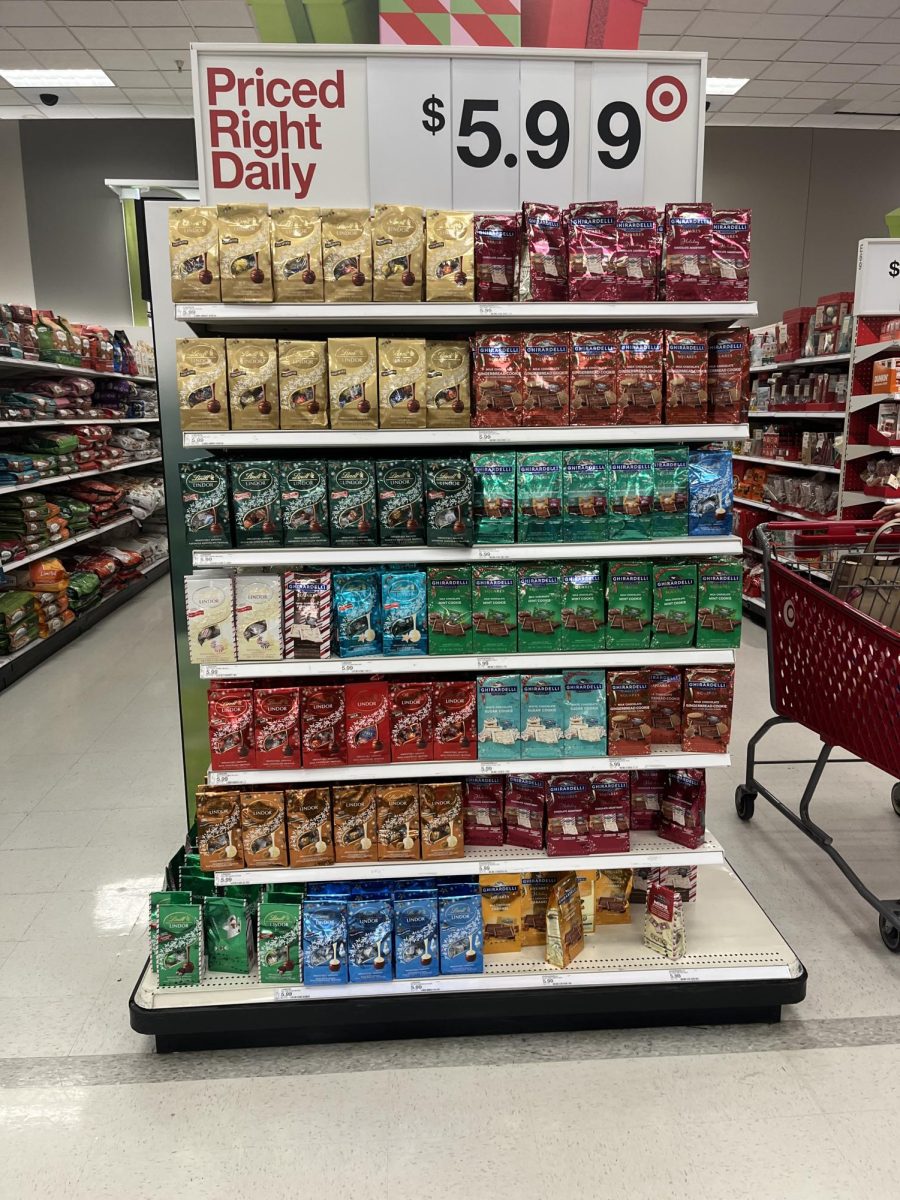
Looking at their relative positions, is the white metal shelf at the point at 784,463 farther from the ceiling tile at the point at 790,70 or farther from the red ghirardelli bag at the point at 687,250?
the ceiling tile at the point at 790,70

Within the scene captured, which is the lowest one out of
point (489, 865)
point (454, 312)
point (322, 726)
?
point (489, 865)

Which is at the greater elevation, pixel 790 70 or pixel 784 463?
pixel 790 70

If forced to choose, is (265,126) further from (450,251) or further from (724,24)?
(724,24)

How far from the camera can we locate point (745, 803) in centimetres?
358

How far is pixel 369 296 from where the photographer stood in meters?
2.14

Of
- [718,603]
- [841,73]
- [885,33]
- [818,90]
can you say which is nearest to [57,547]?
[718,603]

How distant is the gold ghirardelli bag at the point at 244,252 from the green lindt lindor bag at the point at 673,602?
47.4 inches

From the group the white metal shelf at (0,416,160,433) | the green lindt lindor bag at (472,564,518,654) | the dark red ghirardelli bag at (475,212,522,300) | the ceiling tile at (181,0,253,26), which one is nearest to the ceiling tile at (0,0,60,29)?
the ceiling tile at (181,0,253,26)

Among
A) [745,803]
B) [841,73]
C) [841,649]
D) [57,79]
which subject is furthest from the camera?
[841,73]

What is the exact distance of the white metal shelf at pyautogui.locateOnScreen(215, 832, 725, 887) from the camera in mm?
2281

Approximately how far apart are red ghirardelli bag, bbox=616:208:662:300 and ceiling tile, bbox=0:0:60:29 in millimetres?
6837

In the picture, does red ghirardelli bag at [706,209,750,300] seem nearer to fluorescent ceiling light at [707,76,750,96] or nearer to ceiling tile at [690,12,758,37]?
ceiling tile at [690,12,758,37]

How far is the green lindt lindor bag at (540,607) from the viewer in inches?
88.9

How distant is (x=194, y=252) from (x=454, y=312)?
63 cm
